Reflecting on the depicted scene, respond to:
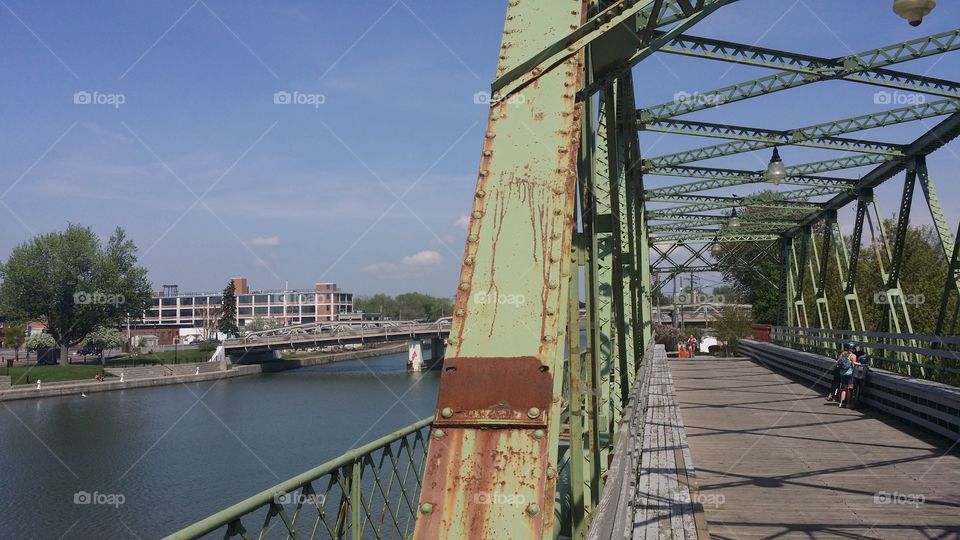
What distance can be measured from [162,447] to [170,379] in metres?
31.6

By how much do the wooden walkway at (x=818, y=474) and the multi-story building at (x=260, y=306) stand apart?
15263 cm

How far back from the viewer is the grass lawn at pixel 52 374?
53.7 m

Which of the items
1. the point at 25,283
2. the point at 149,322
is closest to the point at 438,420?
the point at 25,283

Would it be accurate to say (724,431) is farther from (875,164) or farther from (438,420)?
(438,420)

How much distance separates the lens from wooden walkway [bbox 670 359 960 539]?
6844 mm

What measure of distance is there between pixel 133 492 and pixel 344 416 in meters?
15.5

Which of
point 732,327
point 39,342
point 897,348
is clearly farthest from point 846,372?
point 39,342

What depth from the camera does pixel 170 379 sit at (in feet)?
200

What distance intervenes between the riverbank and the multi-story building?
70541 millimetres

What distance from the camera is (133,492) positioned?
2455cm

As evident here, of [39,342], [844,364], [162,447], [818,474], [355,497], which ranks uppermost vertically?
[39,342]

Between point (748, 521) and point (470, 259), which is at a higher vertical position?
point (470, 259)

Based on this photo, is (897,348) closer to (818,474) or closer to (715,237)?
(818,474)

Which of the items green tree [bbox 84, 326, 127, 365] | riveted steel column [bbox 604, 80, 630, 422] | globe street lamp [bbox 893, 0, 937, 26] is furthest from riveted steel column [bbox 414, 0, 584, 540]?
green tree [bbox 84, 326, 127, 365]
